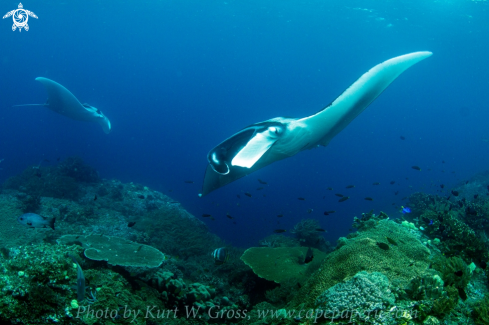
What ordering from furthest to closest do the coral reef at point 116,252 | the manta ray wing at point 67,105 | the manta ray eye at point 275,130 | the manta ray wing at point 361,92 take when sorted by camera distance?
the manta ray wing at point 67,105, the coral reef at point 116,252, the manta ray wing at point 361,92, the manta ray eye at point 275,130

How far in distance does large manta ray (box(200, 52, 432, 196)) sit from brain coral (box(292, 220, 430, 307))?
68.4 inches

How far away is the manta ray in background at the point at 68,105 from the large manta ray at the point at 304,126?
10013 millimetres

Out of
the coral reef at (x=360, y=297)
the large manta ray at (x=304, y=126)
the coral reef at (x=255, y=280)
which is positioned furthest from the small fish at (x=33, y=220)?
the coral reef at (x=360, y=297)

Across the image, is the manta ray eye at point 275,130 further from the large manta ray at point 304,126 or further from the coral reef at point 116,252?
the coral reef at point 116,252

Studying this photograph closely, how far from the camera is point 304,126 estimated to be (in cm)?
359

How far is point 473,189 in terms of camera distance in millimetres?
16391

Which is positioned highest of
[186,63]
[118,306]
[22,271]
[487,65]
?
[186,63]

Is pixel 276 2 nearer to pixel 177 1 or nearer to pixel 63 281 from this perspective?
pixel 177 1

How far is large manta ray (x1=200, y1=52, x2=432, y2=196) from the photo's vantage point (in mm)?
3336

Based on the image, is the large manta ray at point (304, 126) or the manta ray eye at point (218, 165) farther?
the large manta ray at point (304, 126)

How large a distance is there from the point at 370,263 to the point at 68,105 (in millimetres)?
13098

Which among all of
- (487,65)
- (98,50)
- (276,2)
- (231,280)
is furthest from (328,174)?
(98,50)

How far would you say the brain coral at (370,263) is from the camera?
9.76ft

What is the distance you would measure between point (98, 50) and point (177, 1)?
70188 millimetres
